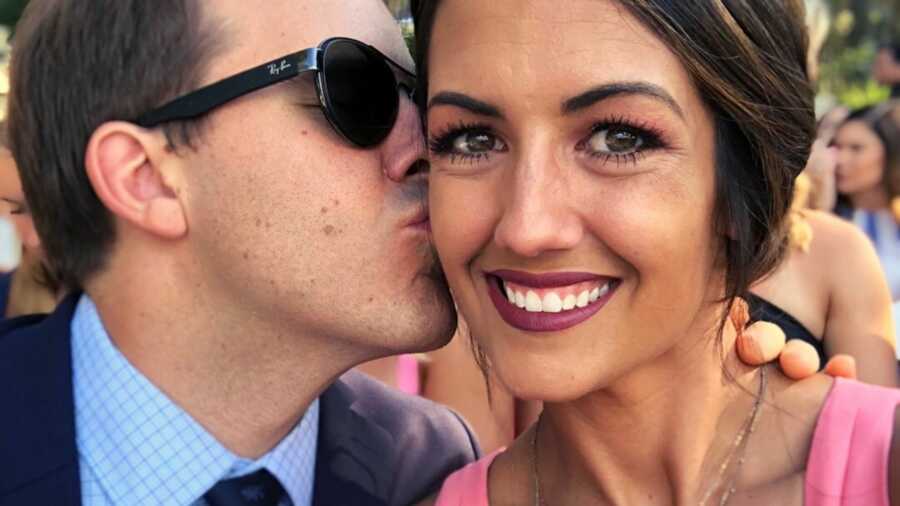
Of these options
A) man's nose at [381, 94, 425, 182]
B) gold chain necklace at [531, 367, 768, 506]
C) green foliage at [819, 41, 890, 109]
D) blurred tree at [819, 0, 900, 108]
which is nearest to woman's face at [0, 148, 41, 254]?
man's nose at [381, 94, 425, 182]

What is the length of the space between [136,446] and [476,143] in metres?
1.01

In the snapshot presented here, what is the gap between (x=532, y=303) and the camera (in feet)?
6.21

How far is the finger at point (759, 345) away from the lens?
6.91 ft

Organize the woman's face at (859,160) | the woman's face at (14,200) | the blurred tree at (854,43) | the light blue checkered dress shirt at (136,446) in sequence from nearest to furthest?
the light blue checkered dress shirt at (136,446) < the woman's face at (14,200) < the woman's face at (859,160) < the blurred tree at (854,43)

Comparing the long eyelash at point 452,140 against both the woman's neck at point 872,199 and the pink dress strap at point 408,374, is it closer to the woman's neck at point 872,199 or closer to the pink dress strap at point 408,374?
the pink dress strap at point 408,374

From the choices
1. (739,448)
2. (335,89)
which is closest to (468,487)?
(739,448)

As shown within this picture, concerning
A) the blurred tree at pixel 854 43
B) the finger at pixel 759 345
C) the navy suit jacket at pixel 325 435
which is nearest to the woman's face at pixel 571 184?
the finger at pixel 759 345

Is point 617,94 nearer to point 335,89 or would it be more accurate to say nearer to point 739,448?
point 739,448

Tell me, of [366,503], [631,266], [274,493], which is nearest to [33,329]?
[274,493]

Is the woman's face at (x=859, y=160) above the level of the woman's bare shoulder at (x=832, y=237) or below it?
below

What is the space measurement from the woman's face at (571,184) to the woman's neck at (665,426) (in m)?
0.11

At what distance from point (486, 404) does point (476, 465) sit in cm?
Answer: 139

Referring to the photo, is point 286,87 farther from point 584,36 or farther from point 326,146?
point 584,36

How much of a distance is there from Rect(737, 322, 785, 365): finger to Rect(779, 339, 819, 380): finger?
31 mm
